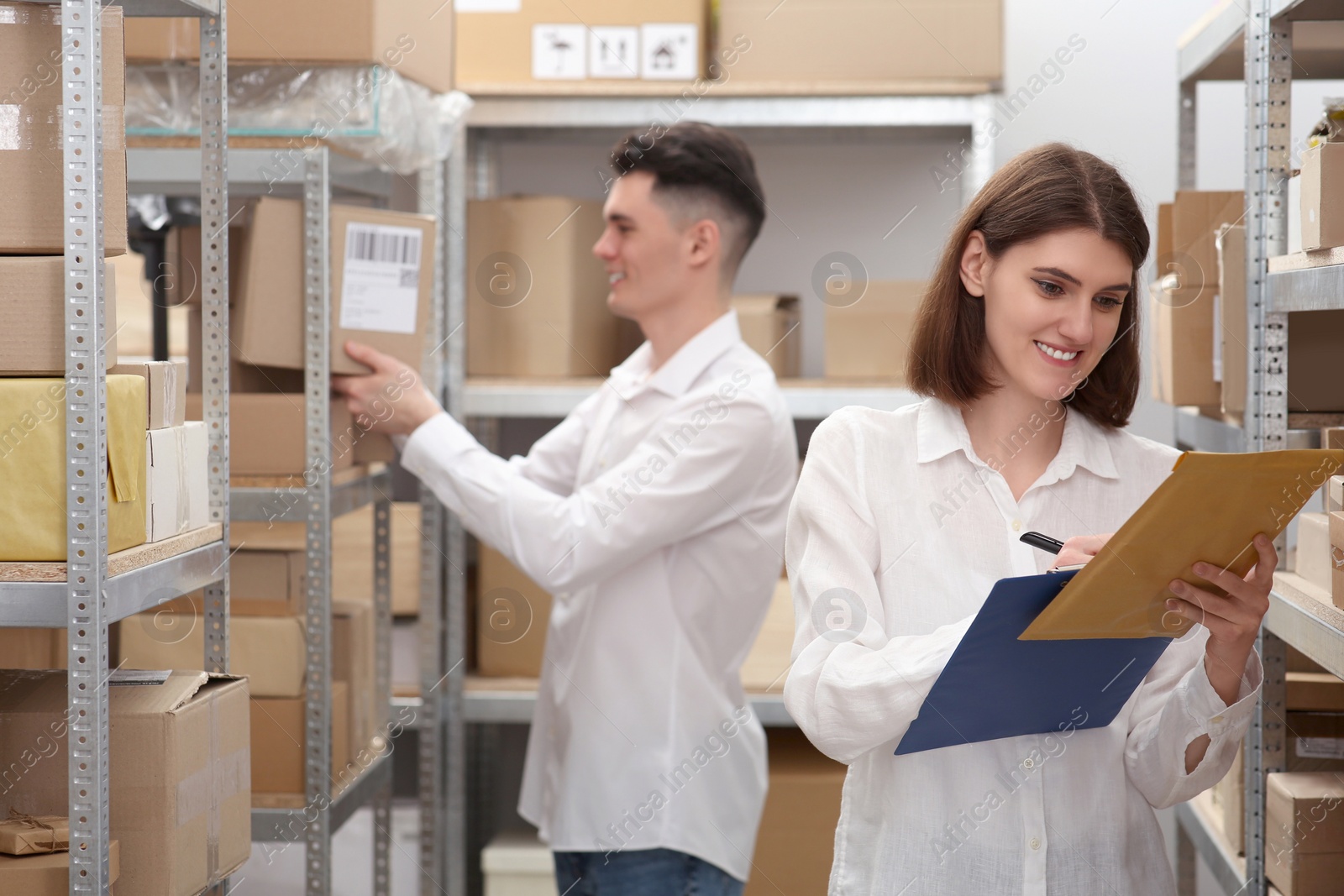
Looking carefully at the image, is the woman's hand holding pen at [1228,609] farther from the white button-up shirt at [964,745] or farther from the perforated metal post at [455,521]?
the perforated metal post at [455,521]

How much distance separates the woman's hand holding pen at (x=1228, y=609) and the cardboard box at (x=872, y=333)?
4.42ft

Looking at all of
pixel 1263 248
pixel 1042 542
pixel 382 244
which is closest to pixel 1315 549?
pixel 1263 248

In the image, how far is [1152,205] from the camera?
272 centimetres

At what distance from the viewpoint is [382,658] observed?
2348mm

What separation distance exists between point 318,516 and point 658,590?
1.91 feet

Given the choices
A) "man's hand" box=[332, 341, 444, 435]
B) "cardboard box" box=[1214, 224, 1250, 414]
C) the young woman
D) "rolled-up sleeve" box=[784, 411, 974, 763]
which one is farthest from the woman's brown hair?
"man's hand" box=[332, 341, 444, 435]

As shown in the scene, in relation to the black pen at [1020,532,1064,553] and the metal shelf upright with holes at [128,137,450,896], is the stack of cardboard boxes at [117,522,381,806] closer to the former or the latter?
the metal shelf upright with holes at [128,137,450,896]

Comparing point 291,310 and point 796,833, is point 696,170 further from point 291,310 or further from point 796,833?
point 796,833

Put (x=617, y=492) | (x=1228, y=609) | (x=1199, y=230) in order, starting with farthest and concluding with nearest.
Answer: (x=617, y=492), (x=1199, y=230), (x=1228, y=609)

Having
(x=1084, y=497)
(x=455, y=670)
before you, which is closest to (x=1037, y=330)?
(x=1084, y=497)

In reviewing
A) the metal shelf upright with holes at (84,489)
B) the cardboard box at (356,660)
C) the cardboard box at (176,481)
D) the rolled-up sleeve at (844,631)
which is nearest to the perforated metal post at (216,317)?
the cardboard box at (176,481)

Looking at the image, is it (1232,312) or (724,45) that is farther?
(724,45)

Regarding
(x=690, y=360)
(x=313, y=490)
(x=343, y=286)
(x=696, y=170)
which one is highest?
(x=696, y=170)

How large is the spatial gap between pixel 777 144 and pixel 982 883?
6.70 feet
